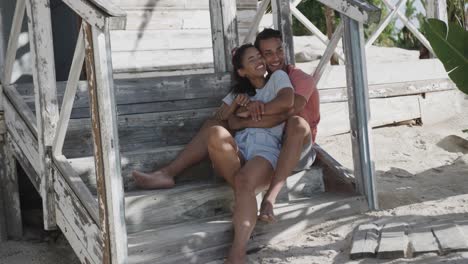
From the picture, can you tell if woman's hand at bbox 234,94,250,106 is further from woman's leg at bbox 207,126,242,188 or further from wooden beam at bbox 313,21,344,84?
wooden beam at bbox 313,21,344,84

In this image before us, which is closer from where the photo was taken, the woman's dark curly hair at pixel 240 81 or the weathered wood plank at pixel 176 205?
the weathered wood plank at pixel 176 205

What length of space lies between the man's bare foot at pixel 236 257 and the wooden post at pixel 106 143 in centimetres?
60

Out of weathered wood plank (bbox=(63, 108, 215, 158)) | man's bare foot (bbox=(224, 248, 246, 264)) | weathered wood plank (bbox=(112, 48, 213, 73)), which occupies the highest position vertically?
weathered wood plank (bbox=(112, 48, 213, 73))

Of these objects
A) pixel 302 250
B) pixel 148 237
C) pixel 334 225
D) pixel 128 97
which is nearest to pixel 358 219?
pixel 334 225

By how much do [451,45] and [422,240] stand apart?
1281 mm

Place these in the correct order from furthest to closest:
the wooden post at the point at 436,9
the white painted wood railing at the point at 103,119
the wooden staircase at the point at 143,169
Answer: the wooden post at the point at 436,9 < the wooden staircase at the point at 143,169 < the white painted wood railing at the point at 103,119

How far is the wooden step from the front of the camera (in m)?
3.44

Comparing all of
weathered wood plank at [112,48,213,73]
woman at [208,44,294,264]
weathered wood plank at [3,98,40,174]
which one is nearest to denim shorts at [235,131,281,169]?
woman at [208,44,294,264]

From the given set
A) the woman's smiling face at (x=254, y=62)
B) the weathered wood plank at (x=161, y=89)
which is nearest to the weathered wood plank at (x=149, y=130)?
the weathered wood plank at (x=161, y=89)

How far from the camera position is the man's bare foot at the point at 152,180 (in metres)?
3.93

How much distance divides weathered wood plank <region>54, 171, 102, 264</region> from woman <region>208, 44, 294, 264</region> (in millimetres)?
701

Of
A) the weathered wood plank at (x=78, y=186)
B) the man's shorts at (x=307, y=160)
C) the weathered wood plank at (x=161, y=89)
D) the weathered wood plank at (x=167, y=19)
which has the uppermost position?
the weathered wood plank at (x=167, y=19)

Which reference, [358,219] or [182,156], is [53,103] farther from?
[358,219]

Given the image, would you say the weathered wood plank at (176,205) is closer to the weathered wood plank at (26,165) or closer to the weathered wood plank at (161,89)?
the weathered wood plank at (26,165)
